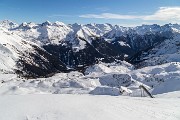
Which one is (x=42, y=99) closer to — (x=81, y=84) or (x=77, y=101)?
(x=77, y=101)

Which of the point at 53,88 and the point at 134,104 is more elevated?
the point at 134,104

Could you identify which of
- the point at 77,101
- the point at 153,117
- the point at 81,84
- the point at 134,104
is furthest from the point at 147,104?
the point at 81,84

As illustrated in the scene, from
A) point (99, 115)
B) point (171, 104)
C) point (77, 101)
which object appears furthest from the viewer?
point (171, 104)

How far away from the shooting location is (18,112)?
3303 cm

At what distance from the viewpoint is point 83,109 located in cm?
3494

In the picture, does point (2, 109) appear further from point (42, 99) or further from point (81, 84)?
point (81, 84)

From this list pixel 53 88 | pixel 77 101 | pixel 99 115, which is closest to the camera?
pixel 99 115

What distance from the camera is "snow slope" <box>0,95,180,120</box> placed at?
32188 mm

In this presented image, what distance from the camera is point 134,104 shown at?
40.0m

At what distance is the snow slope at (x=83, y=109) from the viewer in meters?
32.2

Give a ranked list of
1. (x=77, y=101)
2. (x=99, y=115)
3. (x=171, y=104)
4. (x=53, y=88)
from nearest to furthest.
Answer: (x=99, y=115), (x=77, y=101), (x=171, y=104), (x=53, y=88)

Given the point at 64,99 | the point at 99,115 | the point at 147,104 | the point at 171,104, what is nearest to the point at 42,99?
the point at 64,99

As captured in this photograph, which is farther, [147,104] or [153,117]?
[147,104]

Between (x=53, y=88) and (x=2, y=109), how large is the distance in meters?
139
